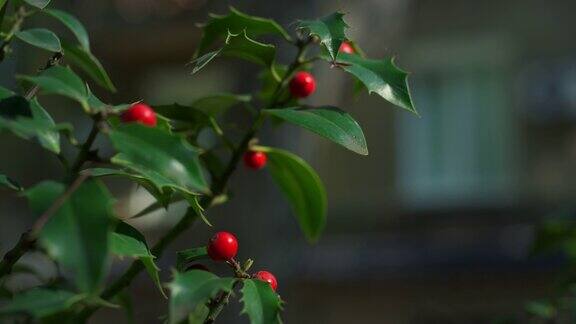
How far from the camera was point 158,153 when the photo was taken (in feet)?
2.99

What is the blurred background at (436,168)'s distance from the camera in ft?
23.6

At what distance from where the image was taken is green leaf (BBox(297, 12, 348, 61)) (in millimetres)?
1122

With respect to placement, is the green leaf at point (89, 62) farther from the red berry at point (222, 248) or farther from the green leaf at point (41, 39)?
the red berry at point (222, 248)

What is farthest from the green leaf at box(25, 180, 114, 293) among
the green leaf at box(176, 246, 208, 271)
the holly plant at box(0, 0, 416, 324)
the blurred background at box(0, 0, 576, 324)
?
→ the blurred background at box(0, 0, 576, 324)

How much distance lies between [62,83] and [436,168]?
293 inches

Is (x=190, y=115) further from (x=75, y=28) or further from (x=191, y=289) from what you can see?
(x=191, y=289)

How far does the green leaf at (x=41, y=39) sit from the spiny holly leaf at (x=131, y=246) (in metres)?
0.19

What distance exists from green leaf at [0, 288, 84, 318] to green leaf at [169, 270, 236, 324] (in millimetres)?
84

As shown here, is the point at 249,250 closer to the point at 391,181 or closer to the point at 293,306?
the point at 293,306

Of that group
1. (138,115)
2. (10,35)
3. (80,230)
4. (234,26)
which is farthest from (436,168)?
(80,230)

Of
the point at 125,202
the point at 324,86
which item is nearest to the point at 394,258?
the point at 125,202

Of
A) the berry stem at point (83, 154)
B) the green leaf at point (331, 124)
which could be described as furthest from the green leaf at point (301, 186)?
the berry stem at point (83, 154)

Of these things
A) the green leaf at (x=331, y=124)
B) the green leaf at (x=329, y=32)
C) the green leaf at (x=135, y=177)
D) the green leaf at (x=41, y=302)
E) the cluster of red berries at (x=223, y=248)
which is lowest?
the green leaf at (x=41, y=302)

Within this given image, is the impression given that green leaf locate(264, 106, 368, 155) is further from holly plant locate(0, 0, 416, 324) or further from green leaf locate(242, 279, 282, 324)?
green leaf locate(242, 279, 282, 324)
